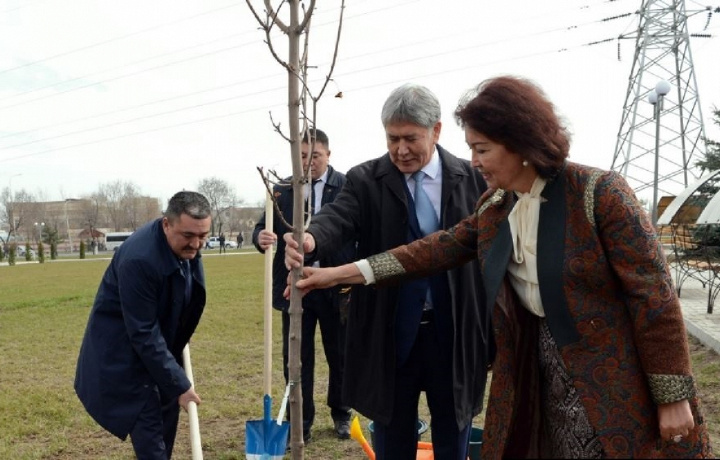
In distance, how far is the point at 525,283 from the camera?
197 centimetres

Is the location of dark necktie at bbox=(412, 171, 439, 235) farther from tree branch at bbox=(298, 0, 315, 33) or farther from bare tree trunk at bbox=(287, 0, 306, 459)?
tree branch at bbox=(298, 0, 315, 33)

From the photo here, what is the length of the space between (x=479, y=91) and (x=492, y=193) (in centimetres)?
38

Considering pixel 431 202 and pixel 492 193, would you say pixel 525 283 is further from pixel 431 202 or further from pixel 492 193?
pixel 431 202

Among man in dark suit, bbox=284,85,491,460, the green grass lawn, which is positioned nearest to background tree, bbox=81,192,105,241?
the green grass lawn

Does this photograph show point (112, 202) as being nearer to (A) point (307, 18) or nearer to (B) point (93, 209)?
(B) point (93, 209)

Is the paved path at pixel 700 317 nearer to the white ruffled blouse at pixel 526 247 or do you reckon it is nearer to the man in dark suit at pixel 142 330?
the white ruffled blouse at pixel 526 247

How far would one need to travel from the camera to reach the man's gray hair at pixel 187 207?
2977 mm

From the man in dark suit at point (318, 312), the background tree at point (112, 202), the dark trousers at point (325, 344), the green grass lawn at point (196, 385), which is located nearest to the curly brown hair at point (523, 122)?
the man in dark suit at point (318, 312)

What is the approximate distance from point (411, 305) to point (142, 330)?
1.22 m

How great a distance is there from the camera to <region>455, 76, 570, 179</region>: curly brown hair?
5.99 ft

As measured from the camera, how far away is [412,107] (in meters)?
2.41

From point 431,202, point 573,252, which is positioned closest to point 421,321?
point 431,202

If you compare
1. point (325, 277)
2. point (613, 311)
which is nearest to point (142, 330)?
point (325, 277)

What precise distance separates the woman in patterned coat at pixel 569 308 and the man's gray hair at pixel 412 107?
46cm
